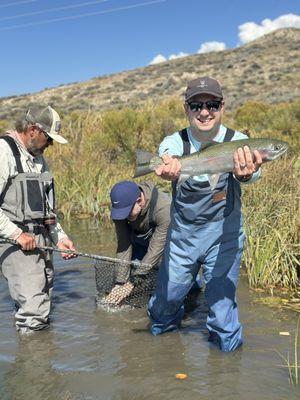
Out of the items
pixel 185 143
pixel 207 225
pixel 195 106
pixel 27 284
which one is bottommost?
pixel 27 284

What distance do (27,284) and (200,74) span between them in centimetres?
4833

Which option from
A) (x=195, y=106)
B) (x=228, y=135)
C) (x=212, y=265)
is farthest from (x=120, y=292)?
(x=195, y=106)

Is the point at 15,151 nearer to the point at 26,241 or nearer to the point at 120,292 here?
the point at 26,241

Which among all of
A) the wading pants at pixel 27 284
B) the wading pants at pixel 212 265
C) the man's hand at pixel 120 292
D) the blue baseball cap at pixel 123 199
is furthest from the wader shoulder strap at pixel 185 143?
the man's hand at pixel 120 292

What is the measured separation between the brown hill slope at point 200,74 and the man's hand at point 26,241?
104 feet

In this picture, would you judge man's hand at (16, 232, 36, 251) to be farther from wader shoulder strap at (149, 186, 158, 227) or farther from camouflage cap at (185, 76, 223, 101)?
camouflage cap at (185, 76, 223, 101)

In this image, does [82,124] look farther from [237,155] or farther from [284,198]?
[237,155]

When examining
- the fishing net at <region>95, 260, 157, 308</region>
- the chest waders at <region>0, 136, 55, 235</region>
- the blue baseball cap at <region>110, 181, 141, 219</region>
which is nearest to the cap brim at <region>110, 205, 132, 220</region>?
the blue baseball cap at <region>110, 181, 141, 219</region>

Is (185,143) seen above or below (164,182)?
above

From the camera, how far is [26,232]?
16.0 feet

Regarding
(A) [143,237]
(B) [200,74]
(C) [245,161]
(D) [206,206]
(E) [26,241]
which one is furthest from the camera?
(B) [200,74]

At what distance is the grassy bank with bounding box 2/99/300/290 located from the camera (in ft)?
19.4

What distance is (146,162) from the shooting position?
145 inches

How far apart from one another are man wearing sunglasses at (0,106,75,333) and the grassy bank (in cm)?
247
